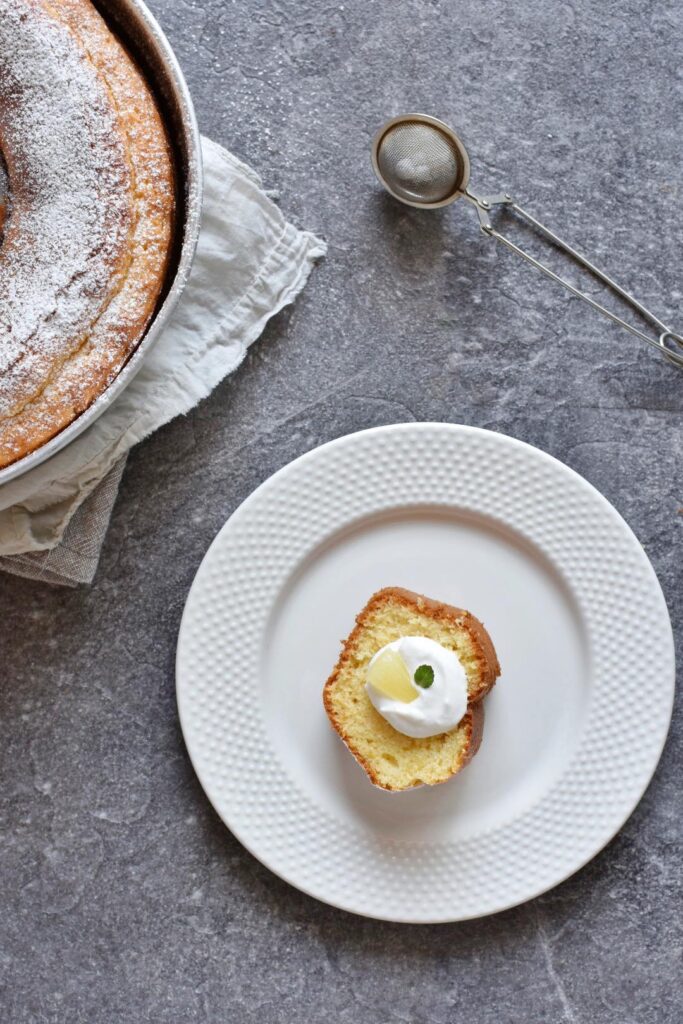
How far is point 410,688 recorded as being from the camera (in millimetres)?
1553

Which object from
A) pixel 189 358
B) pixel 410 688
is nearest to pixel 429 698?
pixel 410 688

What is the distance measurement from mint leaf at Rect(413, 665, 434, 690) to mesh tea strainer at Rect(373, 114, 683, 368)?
70cm

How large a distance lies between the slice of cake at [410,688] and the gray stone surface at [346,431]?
0.31m

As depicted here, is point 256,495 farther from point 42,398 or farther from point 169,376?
point 42,398

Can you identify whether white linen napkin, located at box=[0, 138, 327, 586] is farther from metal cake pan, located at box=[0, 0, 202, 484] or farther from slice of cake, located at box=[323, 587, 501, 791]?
slice of cake, located at box=[323, 587, 501, 791]

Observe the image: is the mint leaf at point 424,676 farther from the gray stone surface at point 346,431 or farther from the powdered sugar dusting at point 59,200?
the powdered sugar dusting at point 59,200

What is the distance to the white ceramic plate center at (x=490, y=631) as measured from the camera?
168 cm

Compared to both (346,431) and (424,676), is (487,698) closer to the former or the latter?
(424,676)

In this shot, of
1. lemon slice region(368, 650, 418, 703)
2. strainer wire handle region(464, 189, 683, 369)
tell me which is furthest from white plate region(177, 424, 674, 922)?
strainer wire handle region(464, 189, 683, 369)

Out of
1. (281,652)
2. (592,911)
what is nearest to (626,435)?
(281,652)

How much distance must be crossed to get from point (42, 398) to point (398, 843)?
962 millimetres

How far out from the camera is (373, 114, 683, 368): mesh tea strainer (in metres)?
1.67

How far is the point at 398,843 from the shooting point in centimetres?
167

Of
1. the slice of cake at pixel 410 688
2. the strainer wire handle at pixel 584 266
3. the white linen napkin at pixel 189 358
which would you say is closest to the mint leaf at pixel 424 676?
the slice of cake at pixel 410 688
